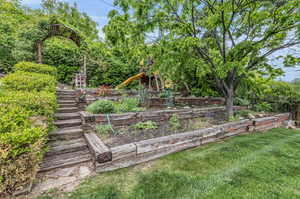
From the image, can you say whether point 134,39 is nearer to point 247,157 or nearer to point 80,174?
point 80,174

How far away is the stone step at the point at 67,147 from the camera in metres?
2.37

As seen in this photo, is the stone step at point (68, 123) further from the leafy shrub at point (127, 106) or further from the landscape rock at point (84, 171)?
the landscape rock at point (84, 171)

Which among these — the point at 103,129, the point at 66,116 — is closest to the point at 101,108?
the point at 103,129

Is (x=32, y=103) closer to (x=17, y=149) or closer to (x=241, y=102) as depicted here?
(x=17, y=149)

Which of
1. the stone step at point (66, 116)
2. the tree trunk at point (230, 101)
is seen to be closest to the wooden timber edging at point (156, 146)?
the tree trunk at point (230, 101)

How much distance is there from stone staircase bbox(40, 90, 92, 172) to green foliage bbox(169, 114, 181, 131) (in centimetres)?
218

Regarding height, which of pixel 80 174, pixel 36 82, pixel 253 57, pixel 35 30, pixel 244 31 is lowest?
pixel 80 174

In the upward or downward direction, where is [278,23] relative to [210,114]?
upward

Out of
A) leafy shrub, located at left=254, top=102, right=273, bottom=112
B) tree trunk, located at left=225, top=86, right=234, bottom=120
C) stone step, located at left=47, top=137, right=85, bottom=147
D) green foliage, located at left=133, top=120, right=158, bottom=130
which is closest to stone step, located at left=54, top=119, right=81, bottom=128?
stone step, located at left=47, top=137, right=85, bottom=147

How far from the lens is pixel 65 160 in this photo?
7.43 ft

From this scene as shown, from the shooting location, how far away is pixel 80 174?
2.02 m

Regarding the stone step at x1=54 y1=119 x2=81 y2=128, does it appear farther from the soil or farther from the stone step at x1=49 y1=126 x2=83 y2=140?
the soil

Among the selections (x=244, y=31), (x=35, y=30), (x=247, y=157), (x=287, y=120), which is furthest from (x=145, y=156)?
(x=35, y=30)

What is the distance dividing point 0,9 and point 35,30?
20.7 ft
